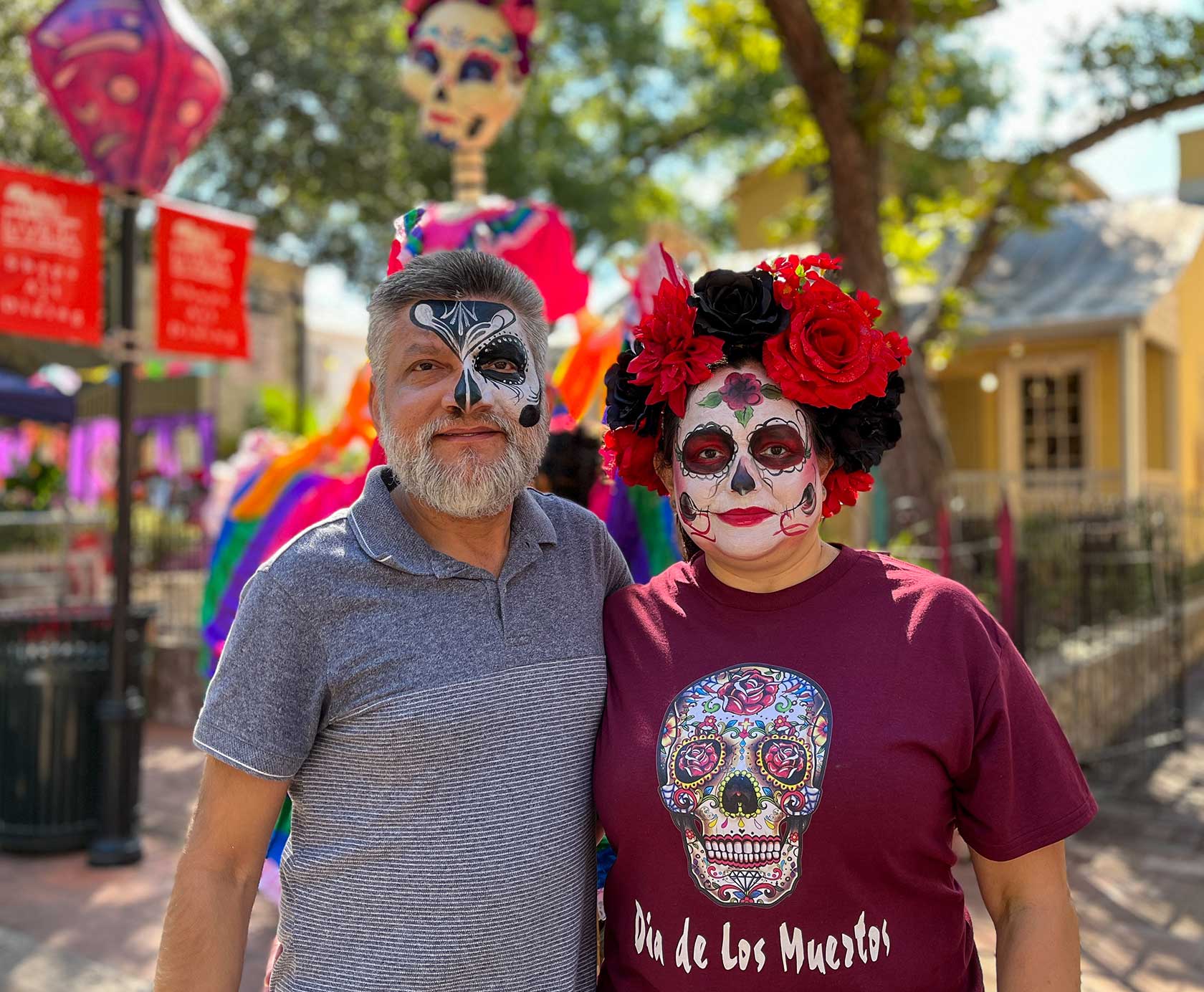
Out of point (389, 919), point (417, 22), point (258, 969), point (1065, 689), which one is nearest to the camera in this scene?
point (389, 919)

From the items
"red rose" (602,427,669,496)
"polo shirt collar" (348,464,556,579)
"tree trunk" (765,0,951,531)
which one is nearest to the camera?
"polo shirt collar" (348,464,556,579)

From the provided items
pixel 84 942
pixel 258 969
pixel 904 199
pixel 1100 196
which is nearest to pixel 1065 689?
pixel 258 969

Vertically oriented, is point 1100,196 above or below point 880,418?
above

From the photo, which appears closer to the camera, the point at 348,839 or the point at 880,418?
the point at 348,839

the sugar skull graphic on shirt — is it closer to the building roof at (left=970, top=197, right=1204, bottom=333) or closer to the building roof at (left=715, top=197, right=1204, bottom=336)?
the building roof at (left=715, top=197, right=1204, bottom=336)

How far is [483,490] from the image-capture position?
6.39 feet

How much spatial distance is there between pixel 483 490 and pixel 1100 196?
2286 centimetres

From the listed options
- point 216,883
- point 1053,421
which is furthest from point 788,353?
point 1053,421

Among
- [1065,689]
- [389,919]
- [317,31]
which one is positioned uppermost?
[317,31]

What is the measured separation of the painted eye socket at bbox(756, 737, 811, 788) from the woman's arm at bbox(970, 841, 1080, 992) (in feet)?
1.09

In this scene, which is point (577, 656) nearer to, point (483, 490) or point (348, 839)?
point (483, 490)

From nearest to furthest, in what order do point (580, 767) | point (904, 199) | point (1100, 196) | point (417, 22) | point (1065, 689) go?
point (580, 767)
point (417, 22)
point (1065, 689)
point (904, 199)
point (1100, 196)

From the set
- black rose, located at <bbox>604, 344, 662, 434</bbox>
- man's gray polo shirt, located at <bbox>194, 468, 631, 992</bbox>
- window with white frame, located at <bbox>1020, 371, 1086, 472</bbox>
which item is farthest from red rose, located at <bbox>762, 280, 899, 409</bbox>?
window with white frame, located at <bbox>1020, 371, 1086, 472</bbox>

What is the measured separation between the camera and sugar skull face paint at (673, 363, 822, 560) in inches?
76.3
